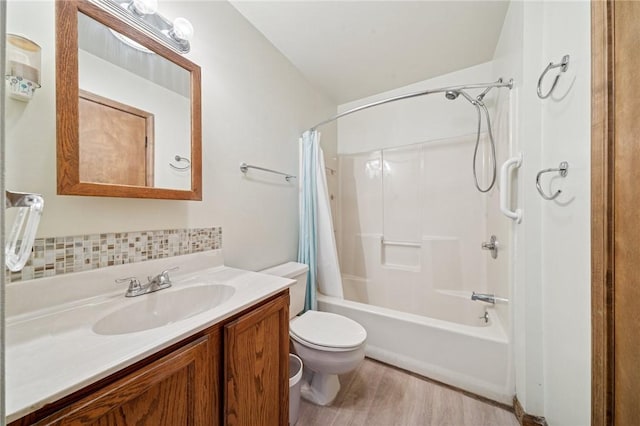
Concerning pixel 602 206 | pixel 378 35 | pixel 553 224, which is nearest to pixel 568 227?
pixel 553 224

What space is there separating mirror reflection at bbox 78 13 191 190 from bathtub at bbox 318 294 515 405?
152 centimetres

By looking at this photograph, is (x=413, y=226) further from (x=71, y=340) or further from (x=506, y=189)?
(x=71, y=340)

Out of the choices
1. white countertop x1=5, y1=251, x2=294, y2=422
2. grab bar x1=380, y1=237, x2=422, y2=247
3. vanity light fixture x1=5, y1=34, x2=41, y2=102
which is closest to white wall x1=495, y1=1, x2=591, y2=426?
grab bar x1=380, y1=237, x2=422, y2=247

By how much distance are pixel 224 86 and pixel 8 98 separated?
88 cm

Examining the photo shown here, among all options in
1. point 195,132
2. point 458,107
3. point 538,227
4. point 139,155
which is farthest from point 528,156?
point 139,155

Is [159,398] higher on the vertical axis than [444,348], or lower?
higher

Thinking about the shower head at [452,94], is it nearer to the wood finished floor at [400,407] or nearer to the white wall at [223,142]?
the white wall at [223,142]

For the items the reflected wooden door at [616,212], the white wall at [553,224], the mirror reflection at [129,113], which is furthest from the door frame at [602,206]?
the mirror reflection at [129,113]

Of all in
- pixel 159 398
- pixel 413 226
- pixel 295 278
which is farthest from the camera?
pixel 413 226

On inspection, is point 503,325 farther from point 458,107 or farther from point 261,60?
point 261,60

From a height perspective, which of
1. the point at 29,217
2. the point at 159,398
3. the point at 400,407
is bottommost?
the point at 400,407

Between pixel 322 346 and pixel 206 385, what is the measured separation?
680mm

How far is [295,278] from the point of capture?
1.63m

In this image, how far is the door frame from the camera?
0.63 metres
